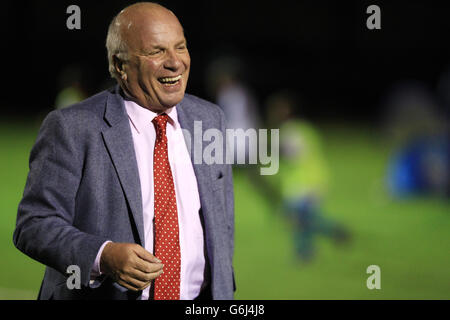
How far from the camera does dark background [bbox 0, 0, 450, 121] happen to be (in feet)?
63.2

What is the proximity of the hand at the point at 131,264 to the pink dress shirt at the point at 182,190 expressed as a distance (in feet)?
0.91

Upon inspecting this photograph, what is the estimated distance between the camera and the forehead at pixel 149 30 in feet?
7.80

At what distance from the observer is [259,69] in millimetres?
20422

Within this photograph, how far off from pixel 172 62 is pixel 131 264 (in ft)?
2.33

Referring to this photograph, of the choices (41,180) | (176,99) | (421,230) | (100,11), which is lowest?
(421,230)

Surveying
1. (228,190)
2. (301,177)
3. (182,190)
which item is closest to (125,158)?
(182,190)

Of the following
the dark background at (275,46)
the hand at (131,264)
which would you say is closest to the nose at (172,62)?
the hand at (131,264)

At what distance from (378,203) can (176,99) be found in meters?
8.85

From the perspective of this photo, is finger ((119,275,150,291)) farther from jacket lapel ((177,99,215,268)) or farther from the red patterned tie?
jacket lapel ((177,99,215,268))

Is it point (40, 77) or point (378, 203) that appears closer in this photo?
point (378, 203)

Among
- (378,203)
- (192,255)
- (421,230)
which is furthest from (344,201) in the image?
(192,255)

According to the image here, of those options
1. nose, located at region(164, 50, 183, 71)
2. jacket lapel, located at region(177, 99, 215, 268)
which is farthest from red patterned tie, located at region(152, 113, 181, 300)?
nose, located at region(164, 50, 183, 71)

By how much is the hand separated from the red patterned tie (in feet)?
0.81

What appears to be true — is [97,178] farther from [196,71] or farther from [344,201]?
[196,71]
